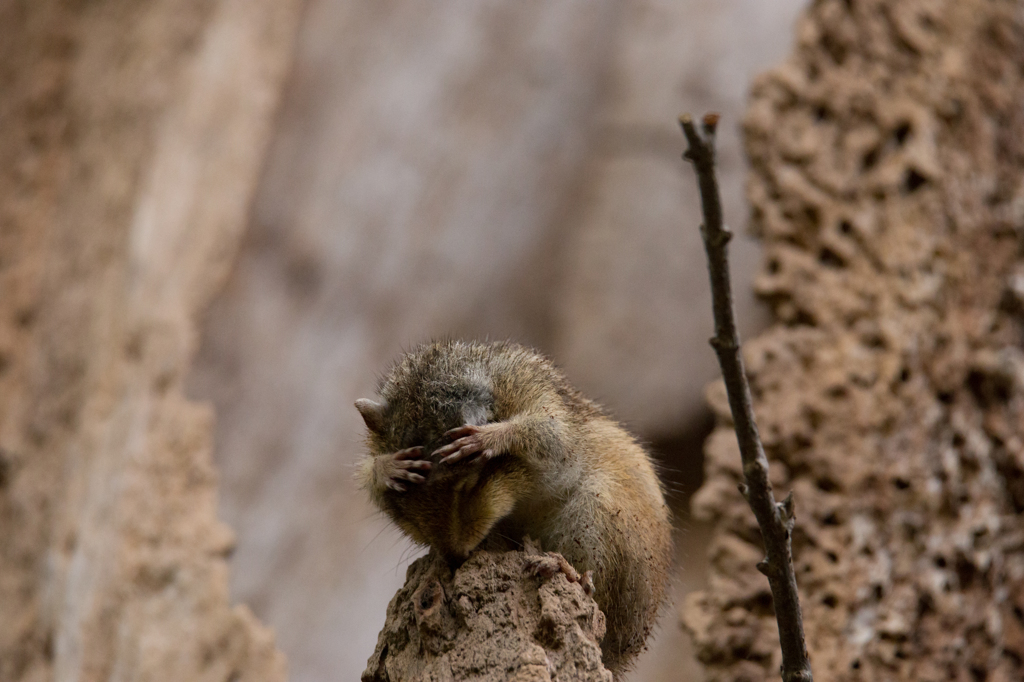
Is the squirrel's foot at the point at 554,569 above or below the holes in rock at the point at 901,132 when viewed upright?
below

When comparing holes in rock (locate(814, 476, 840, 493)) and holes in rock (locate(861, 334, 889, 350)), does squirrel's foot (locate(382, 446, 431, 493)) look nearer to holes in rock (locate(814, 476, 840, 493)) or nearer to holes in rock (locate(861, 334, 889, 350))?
holes in rock (locate(814, 476, 840, 493))

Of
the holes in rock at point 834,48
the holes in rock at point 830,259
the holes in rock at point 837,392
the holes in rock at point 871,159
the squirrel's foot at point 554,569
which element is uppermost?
the holes in rock at point 834,48

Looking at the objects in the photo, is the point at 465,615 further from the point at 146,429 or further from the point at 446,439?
the point at 146,429

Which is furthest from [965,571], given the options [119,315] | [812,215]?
[119,315]

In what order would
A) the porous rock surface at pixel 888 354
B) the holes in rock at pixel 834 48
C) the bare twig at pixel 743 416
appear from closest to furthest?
the bare twig at pixel 743 416 → the porous rock surface at pixel 888 354 → the holes in rock at pixel 834 48

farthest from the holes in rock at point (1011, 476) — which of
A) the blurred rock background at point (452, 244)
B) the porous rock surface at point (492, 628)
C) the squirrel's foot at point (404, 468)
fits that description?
the squirrel's foot at point (404, 468)

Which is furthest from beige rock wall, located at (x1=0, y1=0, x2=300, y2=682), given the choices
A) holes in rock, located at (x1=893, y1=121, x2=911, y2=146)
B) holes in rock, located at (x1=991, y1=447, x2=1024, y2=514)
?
holes in rock, located at (x1=893, y1=121, x2=911, y2=146)

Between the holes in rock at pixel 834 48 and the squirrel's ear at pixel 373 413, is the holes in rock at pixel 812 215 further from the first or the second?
the squirrel's ear at pixel 373 413

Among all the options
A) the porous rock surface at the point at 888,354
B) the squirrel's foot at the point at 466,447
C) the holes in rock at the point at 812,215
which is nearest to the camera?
the squirrel's foot at the point at 466,447
